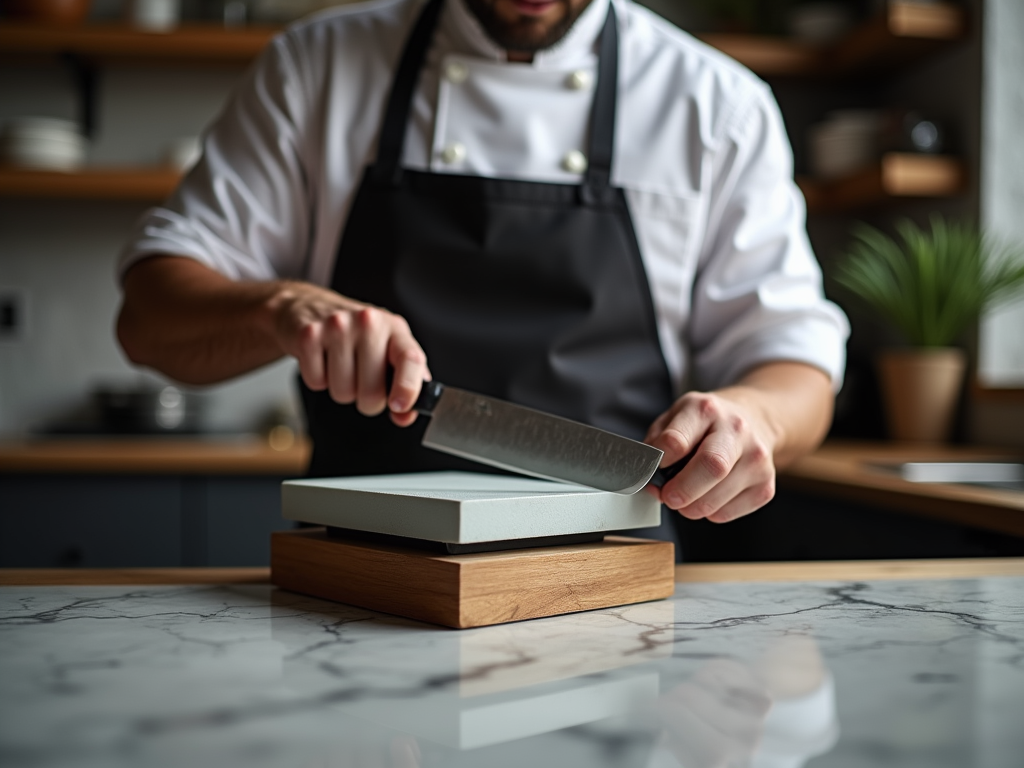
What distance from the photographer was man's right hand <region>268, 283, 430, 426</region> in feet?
2.69

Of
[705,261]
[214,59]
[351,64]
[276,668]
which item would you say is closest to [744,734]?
[276,668]

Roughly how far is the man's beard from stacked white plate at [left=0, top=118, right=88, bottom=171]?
1.68 metres

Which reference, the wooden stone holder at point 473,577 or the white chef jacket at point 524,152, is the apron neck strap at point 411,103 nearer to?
the white chef jacket at point 524,152

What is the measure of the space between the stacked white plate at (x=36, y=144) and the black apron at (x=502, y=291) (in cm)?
162

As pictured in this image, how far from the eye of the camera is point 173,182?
248 cm

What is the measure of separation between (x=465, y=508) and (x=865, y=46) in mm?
2233

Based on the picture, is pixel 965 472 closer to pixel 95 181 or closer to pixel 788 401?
pixel 788 401

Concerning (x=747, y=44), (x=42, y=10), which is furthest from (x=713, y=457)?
(x=42, y=10)

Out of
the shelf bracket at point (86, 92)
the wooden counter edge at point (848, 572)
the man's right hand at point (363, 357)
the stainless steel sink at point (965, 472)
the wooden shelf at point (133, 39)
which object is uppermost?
the wooden shelf at point (133, 39)

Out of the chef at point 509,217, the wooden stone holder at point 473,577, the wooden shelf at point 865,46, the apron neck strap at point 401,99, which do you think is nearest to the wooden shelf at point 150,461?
the chef at point 509,217

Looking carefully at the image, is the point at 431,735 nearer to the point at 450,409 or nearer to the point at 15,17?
the point at 450,409

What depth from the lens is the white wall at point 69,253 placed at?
110 inches

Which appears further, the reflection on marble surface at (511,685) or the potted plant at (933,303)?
the potted plant at (933,303)

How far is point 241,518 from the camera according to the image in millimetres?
2189
